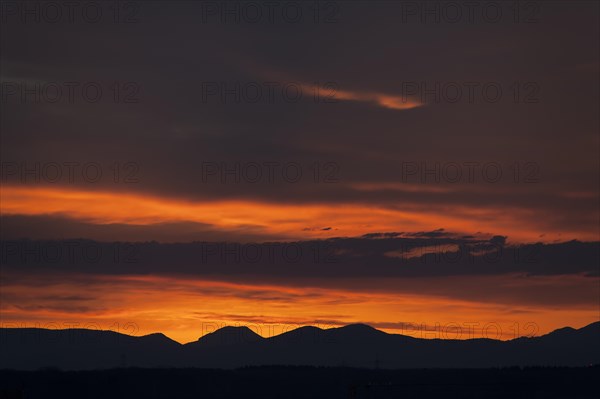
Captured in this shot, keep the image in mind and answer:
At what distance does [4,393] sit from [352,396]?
Answer: 58.9 m

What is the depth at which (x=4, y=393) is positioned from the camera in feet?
560

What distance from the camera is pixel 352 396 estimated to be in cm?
17375
